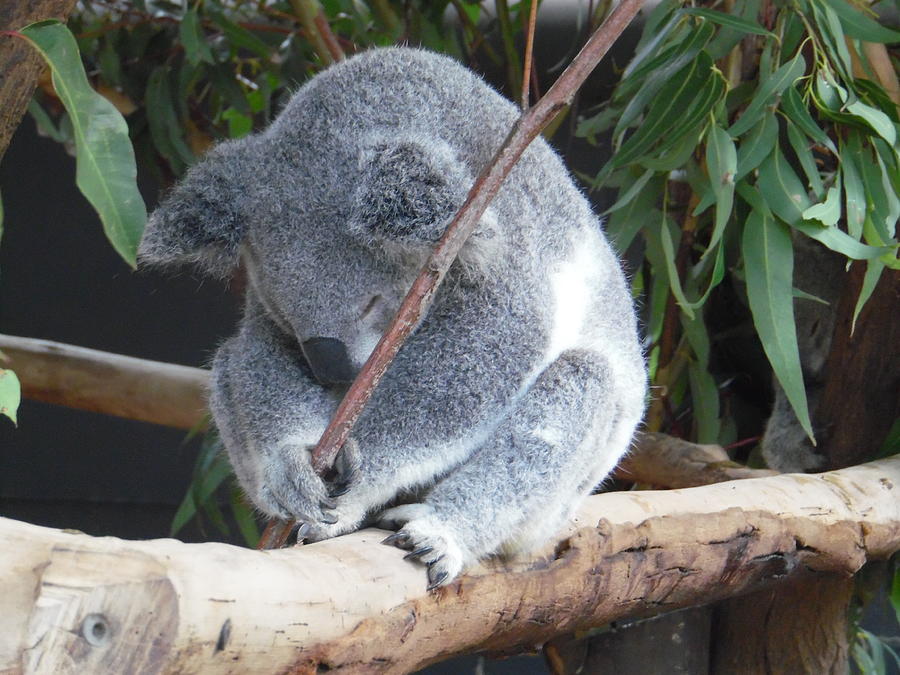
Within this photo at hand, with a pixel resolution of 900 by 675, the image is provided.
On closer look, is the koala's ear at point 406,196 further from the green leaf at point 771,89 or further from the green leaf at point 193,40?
the green leaf at point 193,40

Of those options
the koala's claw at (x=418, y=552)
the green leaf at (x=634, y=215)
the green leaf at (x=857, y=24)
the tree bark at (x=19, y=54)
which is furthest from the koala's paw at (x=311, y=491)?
the green leaf at (x=857, y=24)

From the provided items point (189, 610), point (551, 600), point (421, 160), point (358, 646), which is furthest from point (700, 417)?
point (189, 610)

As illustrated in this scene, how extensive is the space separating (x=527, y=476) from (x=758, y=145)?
3.25ft

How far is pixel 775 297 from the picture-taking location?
78.0 inches

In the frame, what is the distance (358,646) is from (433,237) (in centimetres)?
A: 61

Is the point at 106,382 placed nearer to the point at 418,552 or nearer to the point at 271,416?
the point at 271,416

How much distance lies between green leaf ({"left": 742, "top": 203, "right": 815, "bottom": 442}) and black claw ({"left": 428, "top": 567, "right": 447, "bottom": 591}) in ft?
2.94

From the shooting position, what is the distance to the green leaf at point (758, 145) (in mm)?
2084

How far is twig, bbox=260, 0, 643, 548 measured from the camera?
118cm

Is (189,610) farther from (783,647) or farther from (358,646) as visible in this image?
(783,647)

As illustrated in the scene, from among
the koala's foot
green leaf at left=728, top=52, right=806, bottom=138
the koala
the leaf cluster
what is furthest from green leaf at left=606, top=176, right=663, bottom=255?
the koala's foot

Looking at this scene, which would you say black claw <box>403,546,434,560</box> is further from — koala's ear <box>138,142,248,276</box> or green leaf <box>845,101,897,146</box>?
green leaf <box>845,101,897,146</box>

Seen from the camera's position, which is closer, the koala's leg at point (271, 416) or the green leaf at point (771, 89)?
the koala's leg at point (271, 416)

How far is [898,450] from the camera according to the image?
7.90 feet
